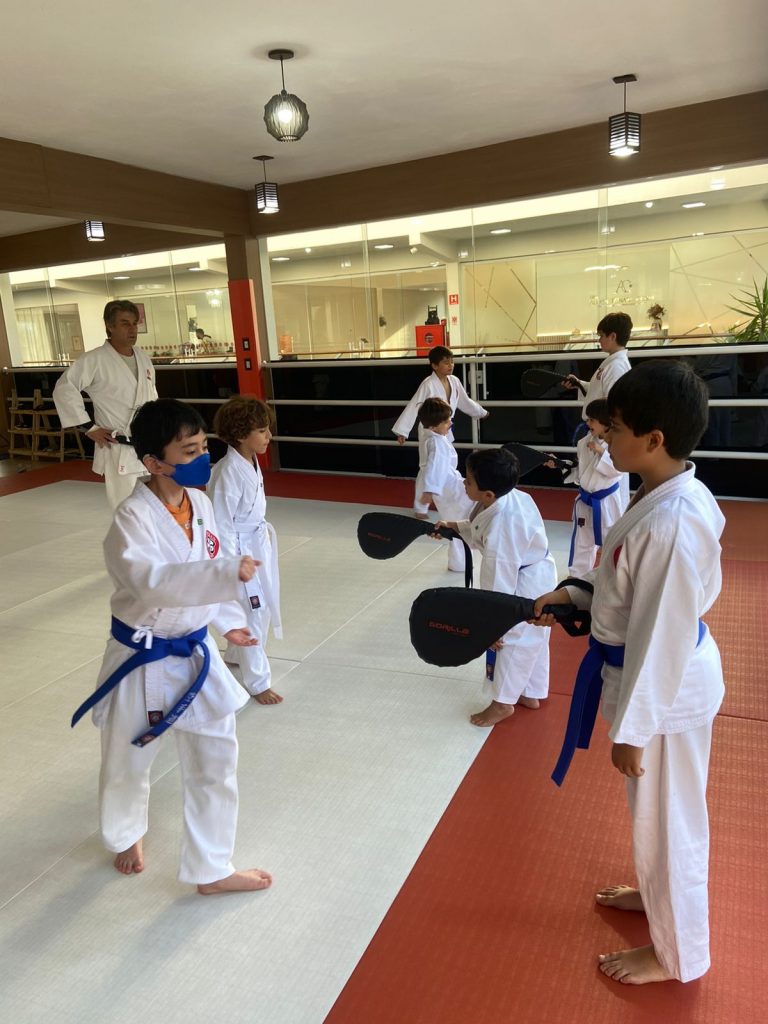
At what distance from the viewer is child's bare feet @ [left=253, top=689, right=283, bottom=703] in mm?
3035

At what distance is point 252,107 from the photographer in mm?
4629

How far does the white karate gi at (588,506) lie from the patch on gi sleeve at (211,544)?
2416 millimetres

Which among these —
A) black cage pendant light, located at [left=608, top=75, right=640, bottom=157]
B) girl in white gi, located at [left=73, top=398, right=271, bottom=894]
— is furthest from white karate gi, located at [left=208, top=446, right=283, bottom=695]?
black cage pendant light, located at [left=608, top=75, right=640, bottom=157]

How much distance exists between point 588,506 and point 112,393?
3.00m

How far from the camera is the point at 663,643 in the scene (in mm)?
1360

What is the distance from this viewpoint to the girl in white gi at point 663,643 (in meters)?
1.36

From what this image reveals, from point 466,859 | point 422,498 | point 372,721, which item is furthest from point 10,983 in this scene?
point 422,498

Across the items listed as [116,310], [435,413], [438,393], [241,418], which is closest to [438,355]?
[438,393]

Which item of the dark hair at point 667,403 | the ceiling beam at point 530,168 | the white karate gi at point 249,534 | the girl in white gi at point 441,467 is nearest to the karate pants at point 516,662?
the white karate gi at point 249,534

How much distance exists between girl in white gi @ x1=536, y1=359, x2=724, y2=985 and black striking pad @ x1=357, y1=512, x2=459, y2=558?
735mm

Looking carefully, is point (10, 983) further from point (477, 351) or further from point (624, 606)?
point (477, 351)

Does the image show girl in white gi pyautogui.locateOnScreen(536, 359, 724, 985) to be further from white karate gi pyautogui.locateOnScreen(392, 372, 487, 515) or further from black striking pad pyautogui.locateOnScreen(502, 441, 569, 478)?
white karate gi pyautogui.locateOnScreen(392, 372, 487, 515)

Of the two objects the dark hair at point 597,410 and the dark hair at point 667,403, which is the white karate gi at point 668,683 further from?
the dark hair at point 597,410

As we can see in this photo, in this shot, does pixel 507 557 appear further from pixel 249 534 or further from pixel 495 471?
pixel 249 534
